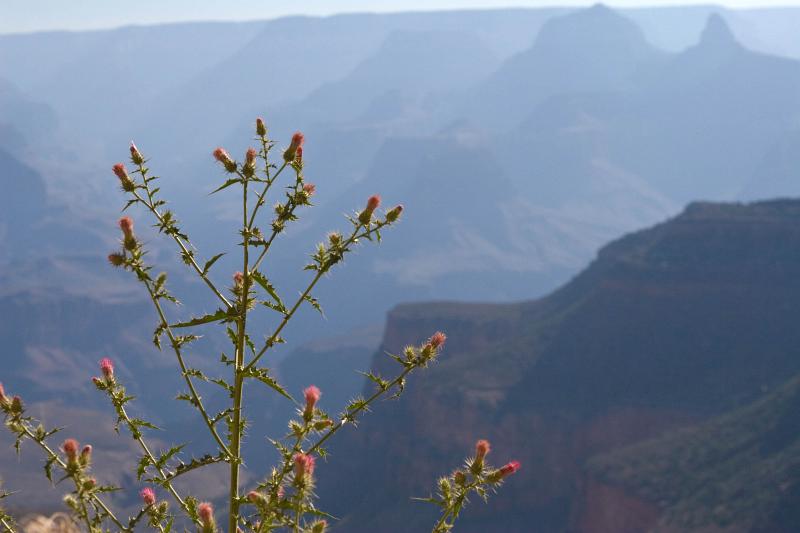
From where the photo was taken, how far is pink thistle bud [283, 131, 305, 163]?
4.26 m

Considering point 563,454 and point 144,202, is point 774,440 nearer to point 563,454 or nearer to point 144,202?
point 563,454

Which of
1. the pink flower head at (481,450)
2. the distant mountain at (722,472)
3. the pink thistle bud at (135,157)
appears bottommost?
the pink flower head at (481,450)

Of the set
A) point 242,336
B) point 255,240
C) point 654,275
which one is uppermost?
point 654,275

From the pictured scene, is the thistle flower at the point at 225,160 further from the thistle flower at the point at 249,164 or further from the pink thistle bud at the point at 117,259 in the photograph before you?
the pink thistle bud at the point at 117,259

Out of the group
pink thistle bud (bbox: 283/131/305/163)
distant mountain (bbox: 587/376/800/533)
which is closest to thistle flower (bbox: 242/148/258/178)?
pink thistle bud (bbox: 283/131/305/163)

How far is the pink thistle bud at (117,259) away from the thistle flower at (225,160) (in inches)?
23.8

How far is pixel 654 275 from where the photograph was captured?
62875 millimetres

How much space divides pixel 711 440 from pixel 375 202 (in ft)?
137

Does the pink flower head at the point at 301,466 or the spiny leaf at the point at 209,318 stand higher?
the spiny leaf at the point at 209,318

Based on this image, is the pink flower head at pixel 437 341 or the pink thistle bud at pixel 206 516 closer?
the pink thistle bud at pixel 206 516

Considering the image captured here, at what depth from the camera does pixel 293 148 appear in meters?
4.29

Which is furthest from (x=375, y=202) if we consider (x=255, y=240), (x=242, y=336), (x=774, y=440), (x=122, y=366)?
(x=122, y=366)

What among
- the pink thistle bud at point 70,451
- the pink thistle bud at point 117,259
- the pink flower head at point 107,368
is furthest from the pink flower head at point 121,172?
the pink thistle bud at point 70,451

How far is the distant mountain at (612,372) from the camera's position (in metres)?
56.8
